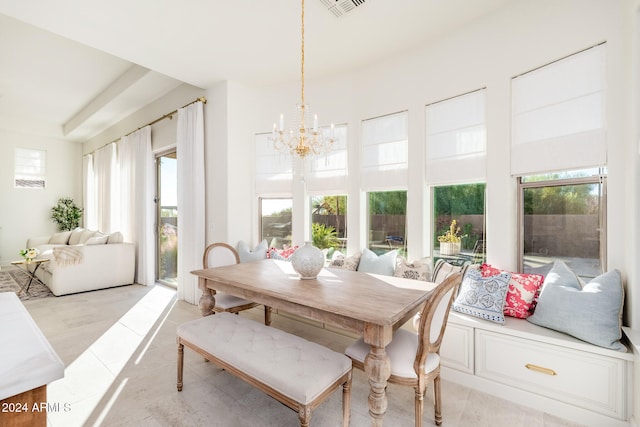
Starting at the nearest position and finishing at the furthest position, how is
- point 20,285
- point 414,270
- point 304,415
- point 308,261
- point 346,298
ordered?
point 304,415 < point 346,298 < point 308,261 < point 414,270 < point 20,285

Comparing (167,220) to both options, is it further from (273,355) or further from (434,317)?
(434,317)

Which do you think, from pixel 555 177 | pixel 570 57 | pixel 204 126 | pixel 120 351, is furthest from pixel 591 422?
pixel 204 126

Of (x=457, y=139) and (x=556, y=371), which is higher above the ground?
(x=457, y=139)

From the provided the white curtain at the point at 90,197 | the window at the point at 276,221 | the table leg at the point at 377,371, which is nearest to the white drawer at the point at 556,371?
the table leg at the point at 377,371

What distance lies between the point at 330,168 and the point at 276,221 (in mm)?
1135

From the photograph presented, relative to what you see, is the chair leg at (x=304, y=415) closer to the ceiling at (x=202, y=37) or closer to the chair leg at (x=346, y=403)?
the chair leg at (x=346, y=403)

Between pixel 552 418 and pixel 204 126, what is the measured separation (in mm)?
4673

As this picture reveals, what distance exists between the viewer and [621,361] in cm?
172

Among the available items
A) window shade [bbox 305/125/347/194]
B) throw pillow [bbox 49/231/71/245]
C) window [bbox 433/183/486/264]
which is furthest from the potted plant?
throw pillow [bbox 49/231/71/245]

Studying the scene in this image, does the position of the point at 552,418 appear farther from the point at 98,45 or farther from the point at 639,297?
the point at 98,45

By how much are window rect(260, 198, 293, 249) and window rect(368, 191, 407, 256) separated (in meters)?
1.20

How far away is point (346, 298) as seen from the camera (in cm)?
176

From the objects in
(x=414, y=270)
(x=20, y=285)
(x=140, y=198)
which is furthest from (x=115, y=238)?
(x=414, y=270)

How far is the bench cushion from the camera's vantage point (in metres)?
1.46
